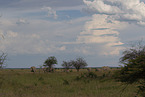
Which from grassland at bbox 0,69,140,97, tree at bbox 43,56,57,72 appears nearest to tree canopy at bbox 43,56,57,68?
tree at bbox 43,56,57,72

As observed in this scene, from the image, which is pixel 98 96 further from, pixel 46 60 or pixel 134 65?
pixel 46 60

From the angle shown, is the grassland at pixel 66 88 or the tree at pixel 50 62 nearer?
A: the grassland at pixel 66 88

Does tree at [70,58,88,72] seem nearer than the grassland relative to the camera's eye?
No

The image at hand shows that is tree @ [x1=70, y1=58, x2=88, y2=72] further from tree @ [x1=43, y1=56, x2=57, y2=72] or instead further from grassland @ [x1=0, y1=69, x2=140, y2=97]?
grassland @ [x1=0, y1=69, x2=140, y2=97]

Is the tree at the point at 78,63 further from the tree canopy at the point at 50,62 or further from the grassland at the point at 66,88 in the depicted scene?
the grassland at the point at 66,88

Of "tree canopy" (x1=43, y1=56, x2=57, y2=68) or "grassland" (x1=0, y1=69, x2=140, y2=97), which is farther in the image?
"tree canopy" (x1=43, y1=56, x2=57, y2=68)

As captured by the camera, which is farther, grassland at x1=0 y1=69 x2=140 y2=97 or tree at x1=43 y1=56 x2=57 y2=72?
tree at x1=43 y1=56 x2=57 y2=72

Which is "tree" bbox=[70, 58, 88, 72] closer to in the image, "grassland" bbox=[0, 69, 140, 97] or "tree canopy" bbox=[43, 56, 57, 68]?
"tree canopy" bbox=[43, 56, 57, 68]

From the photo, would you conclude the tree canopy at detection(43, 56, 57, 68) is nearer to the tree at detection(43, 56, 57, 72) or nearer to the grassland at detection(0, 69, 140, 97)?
the tree at detection(43, 56, 57, 72)

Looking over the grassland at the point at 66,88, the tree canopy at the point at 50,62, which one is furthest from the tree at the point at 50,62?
the grassland at the point at 66,88

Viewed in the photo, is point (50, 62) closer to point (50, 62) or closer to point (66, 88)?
point (50, 62)

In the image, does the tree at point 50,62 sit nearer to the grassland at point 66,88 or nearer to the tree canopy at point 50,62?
the tree canopy at point 50,62

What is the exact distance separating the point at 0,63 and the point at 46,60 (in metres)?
50.6

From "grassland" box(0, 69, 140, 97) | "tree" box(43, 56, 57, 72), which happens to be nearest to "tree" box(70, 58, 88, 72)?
"tree" box(43, 56, 57, 72)
